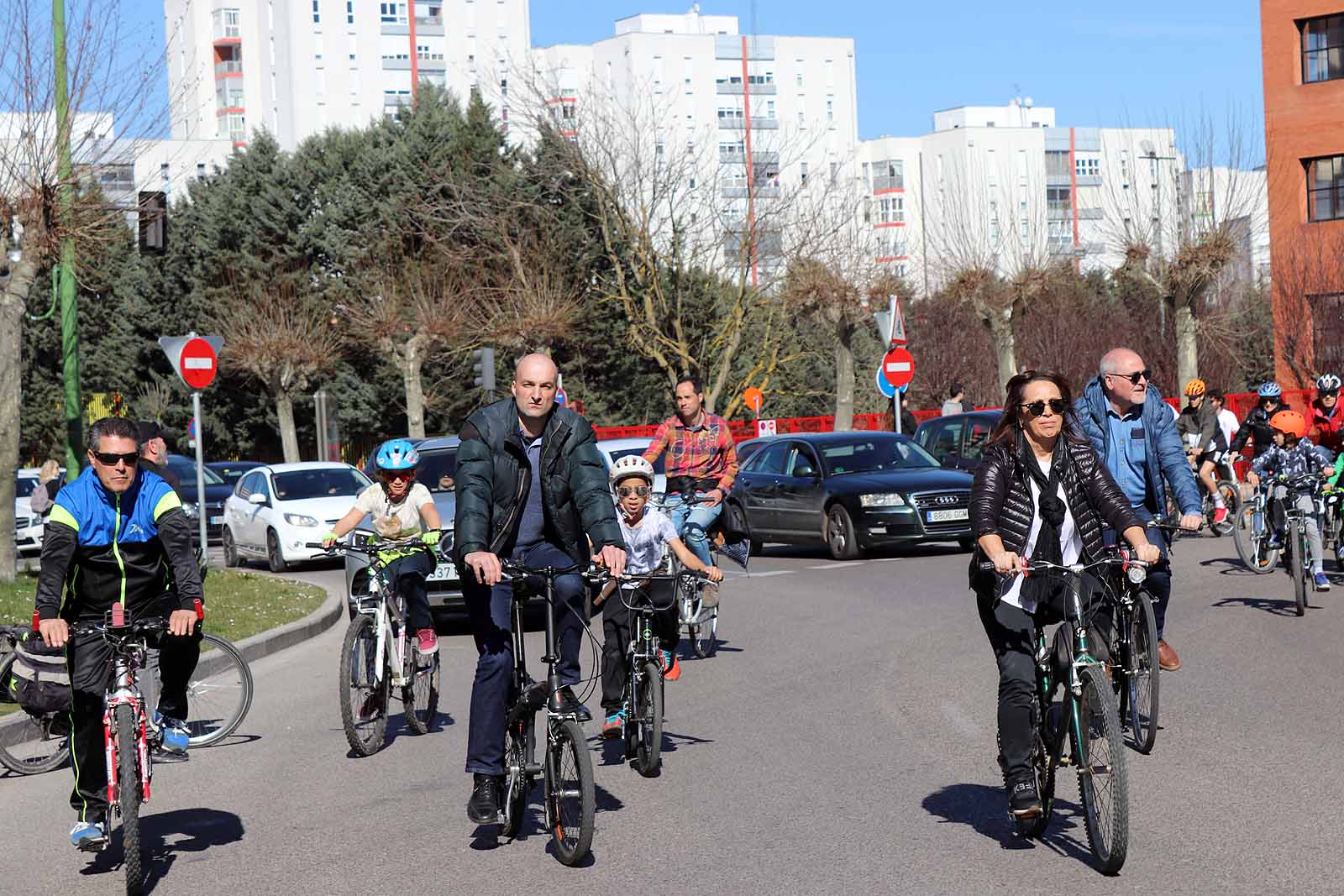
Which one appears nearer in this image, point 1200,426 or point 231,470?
point 1200,426

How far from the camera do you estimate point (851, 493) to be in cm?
2091

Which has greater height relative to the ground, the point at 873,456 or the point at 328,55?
the point at 328,55

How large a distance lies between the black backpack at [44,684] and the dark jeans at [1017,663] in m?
4.74

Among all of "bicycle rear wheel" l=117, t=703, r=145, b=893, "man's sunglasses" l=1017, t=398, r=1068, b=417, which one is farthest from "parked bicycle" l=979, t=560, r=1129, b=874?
"bicycle rear wheel" l=117, t=703, r=145, b=893

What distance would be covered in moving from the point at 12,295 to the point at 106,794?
42.5ft

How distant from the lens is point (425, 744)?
368 inches

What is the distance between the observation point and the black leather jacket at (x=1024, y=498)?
20.4ft

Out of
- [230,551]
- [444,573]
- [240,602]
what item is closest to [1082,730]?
[444,573]

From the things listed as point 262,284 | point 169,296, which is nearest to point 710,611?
point 262,284

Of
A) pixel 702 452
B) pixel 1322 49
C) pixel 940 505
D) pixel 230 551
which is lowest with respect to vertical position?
pixel 230 551

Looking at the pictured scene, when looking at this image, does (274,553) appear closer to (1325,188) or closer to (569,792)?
(569,792)

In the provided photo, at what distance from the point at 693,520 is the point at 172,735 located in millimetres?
6197

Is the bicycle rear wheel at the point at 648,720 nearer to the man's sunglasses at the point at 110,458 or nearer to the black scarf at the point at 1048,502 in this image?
the black scarf at the point at 1048,502

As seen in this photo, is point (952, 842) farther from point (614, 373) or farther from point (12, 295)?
point (614, 373)
